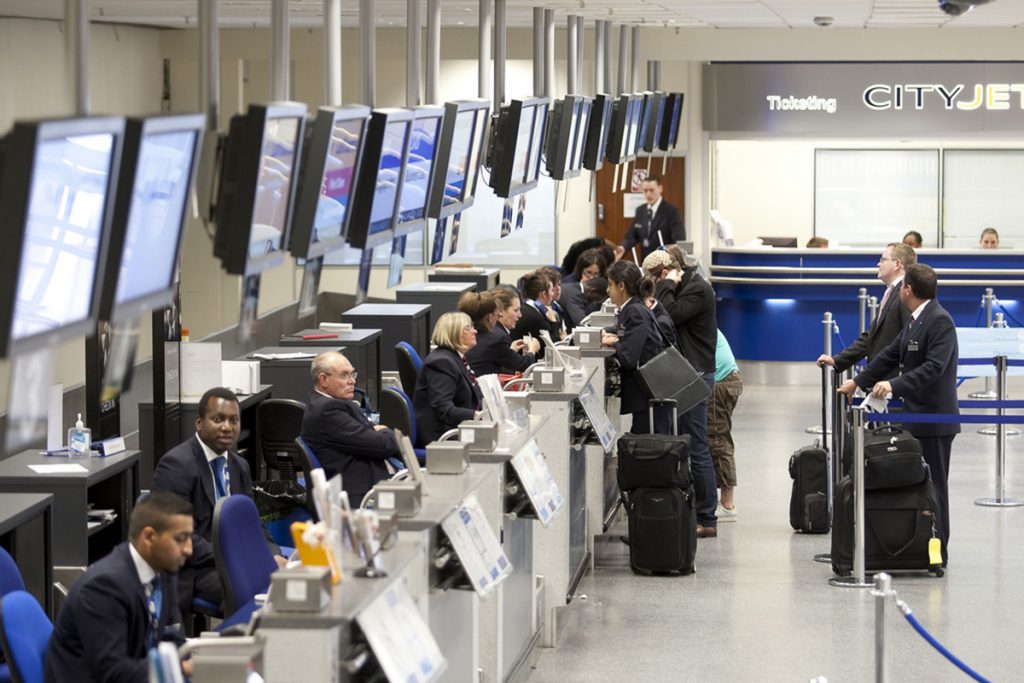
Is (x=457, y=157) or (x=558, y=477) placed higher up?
(x=457, y=157)

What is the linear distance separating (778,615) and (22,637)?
14.7ft

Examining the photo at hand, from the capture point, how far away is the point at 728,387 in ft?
34.2

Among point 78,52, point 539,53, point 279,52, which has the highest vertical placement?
point 539,53

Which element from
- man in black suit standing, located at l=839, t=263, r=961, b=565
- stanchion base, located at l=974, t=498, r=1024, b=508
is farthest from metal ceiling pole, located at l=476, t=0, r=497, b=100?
Result: stanchion base, located at l=974, t=498, r=1024, b=508

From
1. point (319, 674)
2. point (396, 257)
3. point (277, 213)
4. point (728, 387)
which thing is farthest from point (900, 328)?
point (319, 674)

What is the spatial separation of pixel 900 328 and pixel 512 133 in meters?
2.77

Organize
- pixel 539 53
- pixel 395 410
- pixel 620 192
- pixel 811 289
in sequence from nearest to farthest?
pixel 395 410
pixel 539 53
pixel 811 289
pixel 620 192

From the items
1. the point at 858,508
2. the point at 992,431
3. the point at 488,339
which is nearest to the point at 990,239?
the point at 992,431

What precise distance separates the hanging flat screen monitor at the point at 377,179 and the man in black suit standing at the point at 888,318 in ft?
15.5

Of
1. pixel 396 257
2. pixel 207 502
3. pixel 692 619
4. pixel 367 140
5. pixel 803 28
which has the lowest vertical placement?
pixel 692 619

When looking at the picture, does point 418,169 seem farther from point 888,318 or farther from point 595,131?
point 595,131

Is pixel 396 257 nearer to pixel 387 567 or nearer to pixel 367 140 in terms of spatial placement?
pixel 367 140

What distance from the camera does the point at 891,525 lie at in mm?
8766

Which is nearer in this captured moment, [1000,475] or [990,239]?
[1000,475]
